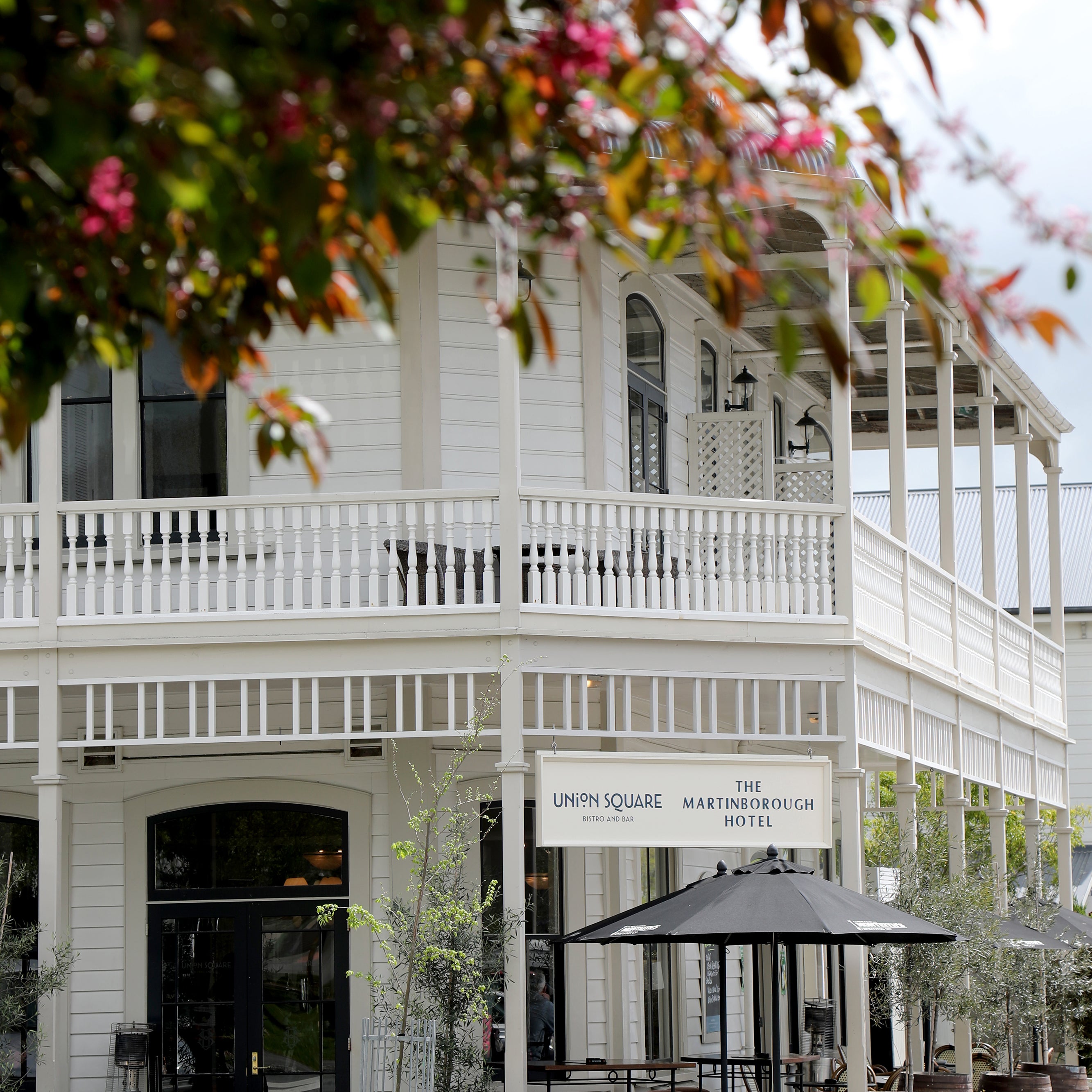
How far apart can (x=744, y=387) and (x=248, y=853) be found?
734 centimetres

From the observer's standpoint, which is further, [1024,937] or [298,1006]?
[1024,937]

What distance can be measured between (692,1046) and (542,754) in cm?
577

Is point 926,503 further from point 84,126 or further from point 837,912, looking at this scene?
point 84,126

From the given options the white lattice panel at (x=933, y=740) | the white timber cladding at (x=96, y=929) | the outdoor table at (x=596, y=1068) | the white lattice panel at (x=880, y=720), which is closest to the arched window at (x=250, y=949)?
the white timber cladding at (x=96, y=929)

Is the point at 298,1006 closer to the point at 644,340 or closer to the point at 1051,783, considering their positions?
the point at 644,340

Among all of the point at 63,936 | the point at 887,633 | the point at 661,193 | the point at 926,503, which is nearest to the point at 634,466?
the point at 887,633

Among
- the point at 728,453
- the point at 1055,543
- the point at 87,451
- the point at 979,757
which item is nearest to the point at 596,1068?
the point at 979,757

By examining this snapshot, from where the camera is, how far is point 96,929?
46.0 ft

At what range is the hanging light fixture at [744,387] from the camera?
55.8ft

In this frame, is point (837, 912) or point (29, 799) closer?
point (837, 912)

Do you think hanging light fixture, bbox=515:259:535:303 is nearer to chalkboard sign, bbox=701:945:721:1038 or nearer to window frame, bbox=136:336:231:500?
window frame, bbox=136:336:231:500

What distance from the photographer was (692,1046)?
52.4ft

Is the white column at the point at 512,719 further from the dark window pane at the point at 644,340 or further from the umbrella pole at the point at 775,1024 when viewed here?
the dark window pane at the point at 644,340

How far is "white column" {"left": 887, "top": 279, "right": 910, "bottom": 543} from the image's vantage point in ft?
47.5
